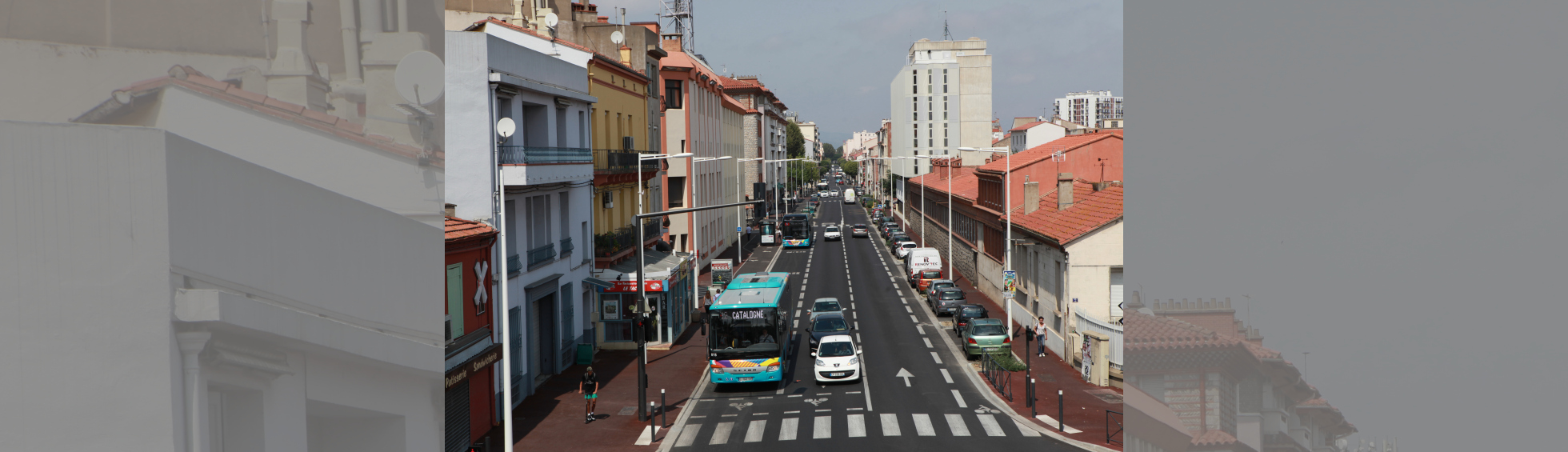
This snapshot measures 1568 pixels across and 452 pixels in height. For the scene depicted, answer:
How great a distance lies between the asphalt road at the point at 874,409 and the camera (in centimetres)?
1731

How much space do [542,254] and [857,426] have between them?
30.4ft

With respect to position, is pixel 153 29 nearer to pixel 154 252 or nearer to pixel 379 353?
pixel 154 252

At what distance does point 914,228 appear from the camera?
280 ft

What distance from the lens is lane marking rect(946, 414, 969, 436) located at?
17953 mm

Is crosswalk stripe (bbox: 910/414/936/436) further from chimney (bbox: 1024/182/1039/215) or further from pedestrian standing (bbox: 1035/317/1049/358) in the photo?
chimney (bbox: 1024/182/1039/215)

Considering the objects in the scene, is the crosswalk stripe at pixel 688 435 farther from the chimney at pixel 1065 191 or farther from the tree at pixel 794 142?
the tree at pixel 794 142

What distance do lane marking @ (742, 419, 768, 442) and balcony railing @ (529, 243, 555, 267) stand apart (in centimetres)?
693

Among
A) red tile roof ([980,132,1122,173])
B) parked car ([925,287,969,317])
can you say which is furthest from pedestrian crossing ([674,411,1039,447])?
red tile roof ([980,132,1122,173])

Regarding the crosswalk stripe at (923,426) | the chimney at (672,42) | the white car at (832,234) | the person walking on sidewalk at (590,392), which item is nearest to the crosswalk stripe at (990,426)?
the crosswalk stripe at (923,426)

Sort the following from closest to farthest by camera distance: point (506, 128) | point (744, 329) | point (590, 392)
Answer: point (506, 128) → point (590, 392) → point (744, 329)

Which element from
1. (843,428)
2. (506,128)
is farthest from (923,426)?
(506,128)

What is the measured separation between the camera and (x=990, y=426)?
1870 centimetres

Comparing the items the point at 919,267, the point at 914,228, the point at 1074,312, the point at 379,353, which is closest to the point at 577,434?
the point at 1074,312

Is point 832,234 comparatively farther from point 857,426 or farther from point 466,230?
point 466,230
